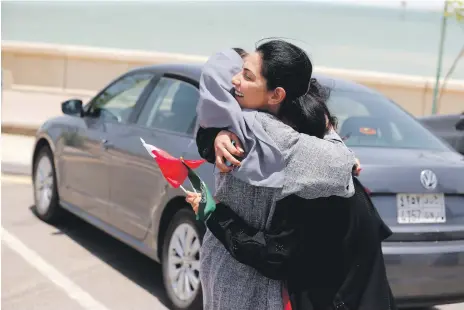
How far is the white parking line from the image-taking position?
4.88 metres

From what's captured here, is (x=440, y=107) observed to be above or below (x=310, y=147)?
A: below

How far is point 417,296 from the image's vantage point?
4.03m

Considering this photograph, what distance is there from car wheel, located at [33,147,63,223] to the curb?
5.18m

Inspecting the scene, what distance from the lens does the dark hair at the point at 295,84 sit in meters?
2.13

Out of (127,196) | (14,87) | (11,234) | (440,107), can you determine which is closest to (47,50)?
(14,87)

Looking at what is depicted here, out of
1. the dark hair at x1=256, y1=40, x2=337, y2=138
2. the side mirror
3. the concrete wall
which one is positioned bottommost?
the concrete wall

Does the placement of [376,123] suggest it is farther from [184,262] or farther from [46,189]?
[46,189]

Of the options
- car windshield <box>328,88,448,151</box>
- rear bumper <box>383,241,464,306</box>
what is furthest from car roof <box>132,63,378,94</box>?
rear bumper <box>383,241,464,306</box>

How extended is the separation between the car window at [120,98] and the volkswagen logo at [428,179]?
230cm

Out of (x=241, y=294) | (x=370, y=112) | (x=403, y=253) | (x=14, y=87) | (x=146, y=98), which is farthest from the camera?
(x=14, y=87)

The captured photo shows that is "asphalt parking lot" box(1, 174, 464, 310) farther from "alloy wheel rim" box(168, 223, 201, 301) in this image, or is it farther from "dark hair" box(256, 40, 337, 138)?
"dark hair" box(256, 40, 337, 138)

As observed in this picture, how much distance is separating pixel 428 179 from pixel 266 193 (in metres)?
2.26

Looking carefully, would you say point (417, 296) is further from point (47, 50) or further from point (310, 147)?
point (47, 50)

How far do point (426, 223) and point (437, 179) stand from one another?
260 millimetres
